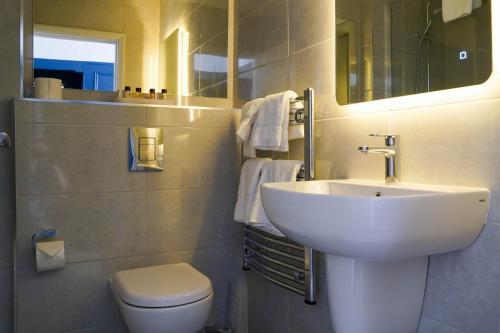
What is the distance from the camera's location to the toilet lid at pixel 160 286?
55.4 inches

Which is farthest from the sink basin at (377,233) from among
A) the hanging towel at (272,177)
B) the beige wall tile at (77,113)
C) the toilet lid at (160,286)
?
the beige wall tile at (77,113)

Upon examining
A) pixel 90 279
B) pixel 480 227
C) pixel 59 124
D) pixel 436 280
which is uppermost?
pixel 59 124

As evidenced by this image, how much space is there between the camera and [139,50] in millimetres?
2137

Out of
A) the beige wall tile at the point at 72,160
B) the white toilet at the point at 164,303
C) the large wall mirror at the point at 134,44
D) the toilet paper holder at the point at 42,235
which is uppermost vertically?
the large wall mirror at the point at 134,44

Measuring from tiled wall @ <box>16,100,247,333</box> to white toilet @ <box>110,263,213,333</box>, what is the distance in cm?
30

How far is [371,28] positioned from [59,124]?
1.33m

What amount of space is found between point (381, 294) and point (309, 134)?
62 centimetres

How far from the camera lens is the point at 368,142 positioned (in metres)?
1.32

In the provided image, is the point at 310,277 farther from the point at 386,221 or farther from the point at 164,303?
the point at 386,221

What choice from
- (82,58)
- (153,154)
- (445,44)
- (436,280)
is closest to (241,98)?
(153,154)

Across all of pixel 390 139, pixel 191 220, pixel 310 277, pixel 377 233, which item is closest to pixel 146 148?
pixel 191 220

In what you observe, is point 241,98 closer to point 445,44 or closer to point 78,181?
point 78,181

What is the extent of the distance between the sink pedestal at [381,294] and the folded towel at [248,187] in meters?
0.66

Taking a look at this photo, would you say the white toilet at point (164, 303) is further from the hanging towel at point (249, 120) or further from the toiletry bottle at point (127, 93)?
the toiletry bottle at point (127, 93)
